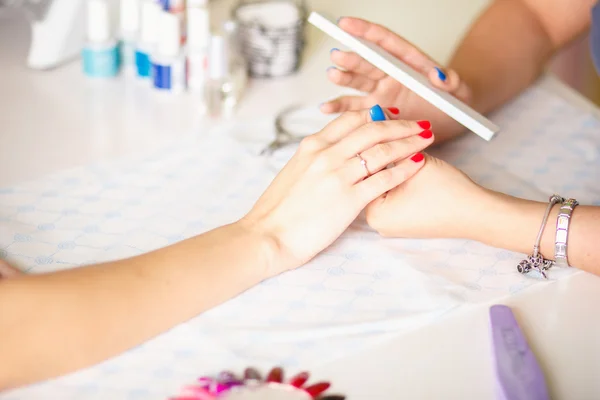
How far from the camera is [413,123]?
2.85 ft

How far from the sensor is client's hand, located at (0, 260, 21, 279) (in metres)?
0.76

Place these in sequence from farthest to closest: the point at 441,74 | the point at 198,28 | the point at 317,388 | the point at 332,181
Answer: the point at 198,28, the point at 441,74, the point at 332,181, the point at 317,388

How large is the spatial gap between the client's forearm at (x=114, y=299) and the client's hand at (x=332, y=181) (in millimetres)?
34

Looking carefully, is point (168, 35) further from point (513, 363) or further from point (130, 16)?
point (513, 363)

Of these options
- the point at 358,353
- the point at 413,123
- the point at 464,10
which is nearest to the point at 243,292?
the point at 358,353

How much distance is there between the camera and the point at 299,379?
0.68 metres

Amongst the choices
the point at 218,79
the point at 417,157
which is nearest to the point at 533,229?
the point at 417,157

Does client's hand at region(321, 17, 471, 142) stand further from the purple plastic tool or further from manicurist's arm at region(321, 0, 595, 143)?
the purple plastic tool

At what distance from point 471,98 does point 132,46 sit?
→ 54cm

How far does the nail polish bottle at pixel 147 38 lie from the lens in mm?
1148

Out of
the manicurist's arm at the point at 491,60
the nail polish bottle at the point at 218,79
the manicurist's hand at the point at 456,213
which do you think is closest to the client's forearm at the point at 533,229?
the manicurist's hand at the point at 456,213

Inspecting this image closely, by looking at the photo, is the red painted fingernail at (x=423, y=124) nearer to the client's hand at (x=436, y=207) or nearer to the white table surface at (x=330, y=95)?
the client's hand at (x=436, y=207)

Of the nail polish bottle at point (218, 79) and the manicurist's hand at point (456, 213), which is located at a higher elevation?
the nail polish bottle at point (218, 79)

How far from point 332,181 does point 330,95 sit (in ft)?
1.28
